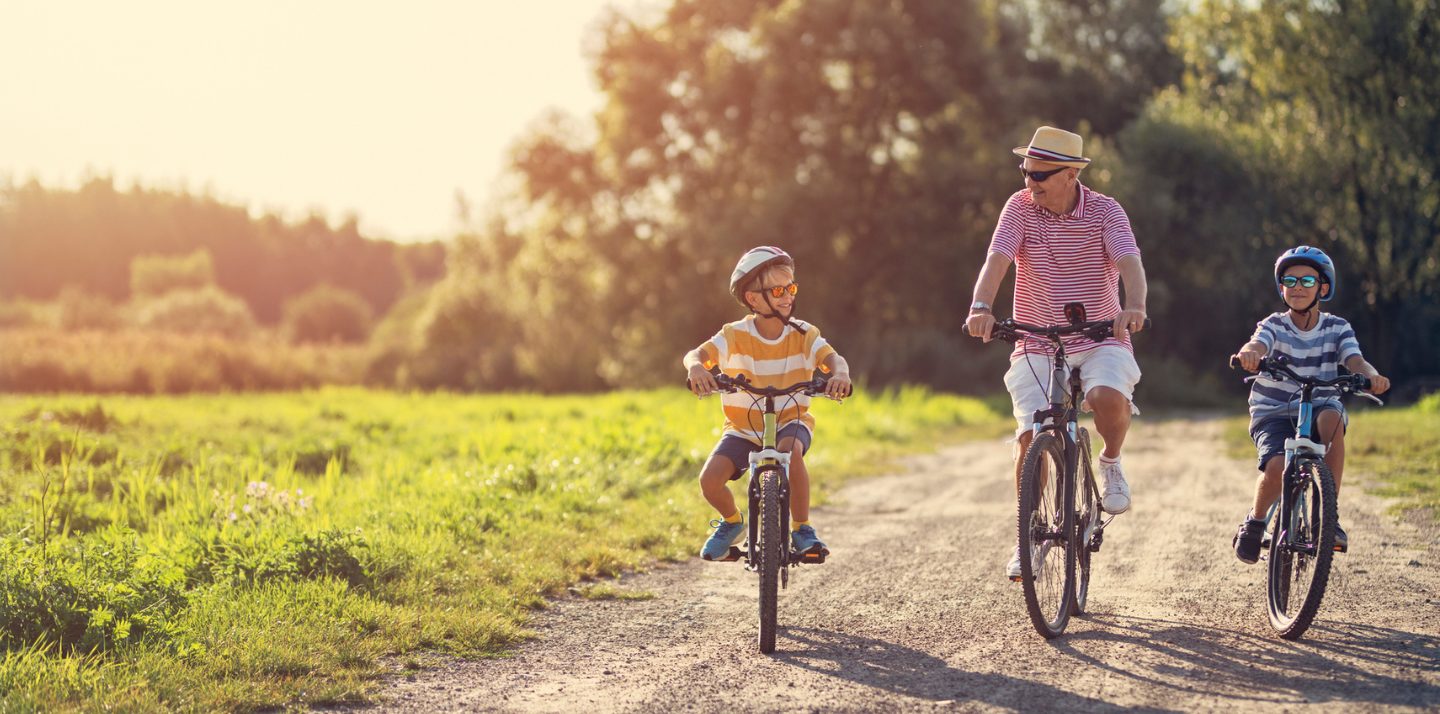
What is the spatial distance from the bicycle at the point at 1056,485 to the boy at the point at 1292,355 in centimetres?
82

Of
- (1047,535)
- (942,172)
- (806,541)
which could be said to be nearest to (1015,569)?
(1047,535)

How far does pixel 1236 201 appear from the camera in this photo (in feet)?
88.2

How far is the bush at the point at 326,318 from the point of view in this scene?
65.6m

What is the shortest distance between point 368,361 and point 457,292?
4564 millimetres

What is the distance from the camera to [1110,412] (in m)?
4.78

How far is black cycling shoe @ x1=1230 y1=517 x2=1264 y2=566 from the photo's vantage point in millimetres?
5051

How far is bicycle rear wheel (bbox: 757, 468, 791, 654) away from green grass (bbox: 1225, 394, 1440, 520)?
17.8 feet

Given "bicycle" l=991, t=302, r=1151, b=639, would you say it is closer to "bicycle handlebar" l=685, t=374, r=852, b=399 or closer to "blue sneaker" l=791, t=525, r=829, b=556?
"bicycle handlebar" l=685, t=374, r=852, b=399

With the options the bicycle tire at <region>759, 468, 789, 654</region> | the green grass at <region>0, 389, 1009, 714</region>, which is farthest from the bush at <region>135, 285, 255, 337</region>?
the bicycle tire at <region>759, 468, 789, 654</region>

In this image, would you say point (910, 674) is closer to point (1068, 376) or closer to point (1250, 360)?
point (1068, 376)

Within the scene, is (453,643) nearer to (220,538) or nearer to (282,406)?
(220,538)

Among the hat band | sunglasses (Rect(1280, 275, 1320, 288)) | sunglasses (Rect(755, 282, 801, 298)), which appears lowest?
sunglasses (Rect(755, 282, 801, 298))

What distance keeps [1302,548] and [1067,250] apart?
169 cm

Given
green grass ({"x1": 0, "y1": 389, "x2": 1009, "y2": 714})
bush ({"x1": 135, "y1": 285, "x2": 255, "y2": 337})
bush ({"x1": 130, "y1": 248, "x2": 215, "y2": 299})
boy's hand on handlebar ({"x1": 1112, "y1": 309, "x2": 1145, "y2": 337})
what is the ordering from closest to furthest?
green grass ({"x1": 0, "y1": 389, "x2": 1009, "y2": 714}) → boy's hand on handlebar ({"x1": 1112, "y1": 309, "x2": 1145, "y2": 337}) → bush ({"x1": 135, "y1": 285, "x2": 255, "y2": 337}) → bush ({"x1": 130, "y1": 248, "x2": 215, "y2": 299})
